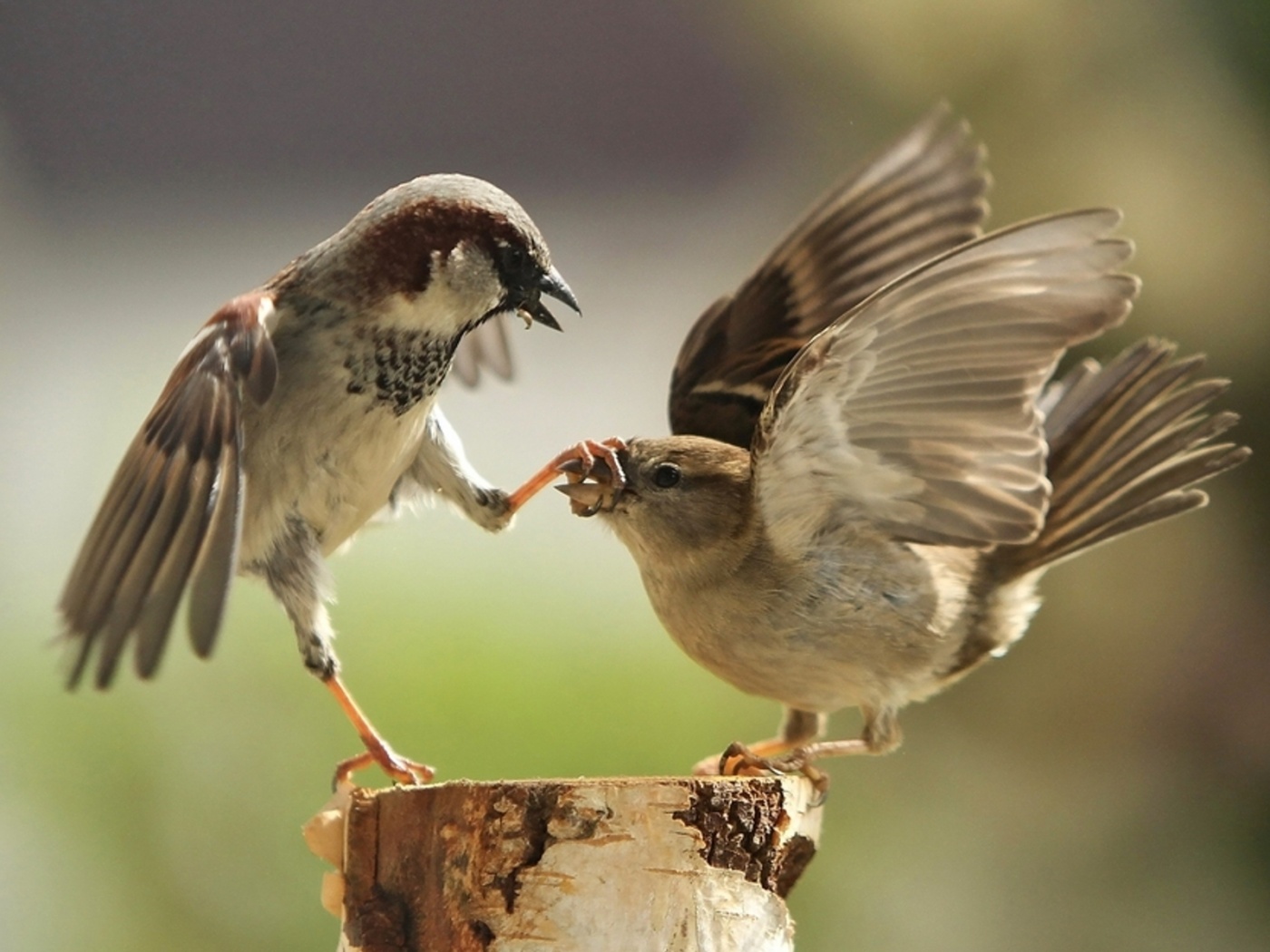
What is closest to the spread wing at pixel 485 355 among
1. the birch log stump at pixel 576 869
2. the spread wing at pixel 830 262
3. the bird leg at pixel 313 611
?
the spread wing at pixel 830 262

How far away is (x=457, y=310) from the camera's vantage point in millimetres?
1343

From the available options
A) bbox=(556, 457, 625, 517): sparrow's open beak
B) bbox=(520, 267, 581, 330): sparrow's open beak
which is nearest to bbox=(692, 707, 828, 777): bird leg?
bbox=(556, 457, 625, 517): sparrow's open beak

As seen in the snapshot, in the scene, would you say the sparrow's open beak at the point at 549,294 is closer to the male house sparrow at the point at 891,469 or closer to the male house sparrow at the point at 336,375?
the male house sparrow at the point at 336,375

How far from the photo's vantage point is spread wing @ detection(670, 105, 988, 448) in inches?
64.3

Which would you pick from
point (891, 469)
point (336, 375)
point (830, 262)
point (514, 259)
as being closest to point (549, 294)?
point (514, 259)

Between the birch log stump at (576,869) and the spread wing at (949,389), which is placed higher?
the spread wing at (949,389)

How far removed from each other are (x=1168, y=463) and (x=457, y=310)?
0.86 metres

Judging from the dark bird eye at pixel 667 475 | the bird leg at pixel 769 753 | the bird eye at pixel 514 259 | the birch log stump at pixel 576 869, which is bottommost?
the birch log stump at pixel 576 869

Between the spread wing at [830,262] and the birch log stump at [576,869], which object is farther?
the spread wing at [830,262]

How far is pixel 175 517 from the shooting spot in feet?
3.72

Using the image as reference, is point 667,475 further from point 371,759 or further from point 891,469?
point 371,759

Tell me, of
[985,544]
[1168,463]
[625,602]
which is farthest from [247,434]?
[625,602]

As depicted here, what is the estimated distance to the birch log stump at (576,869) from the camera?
1067 millimetres

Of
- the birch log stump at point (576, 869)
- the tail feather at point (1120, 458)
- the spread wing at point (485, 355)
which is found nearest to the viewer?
the birch log stump at point (576, 869)
